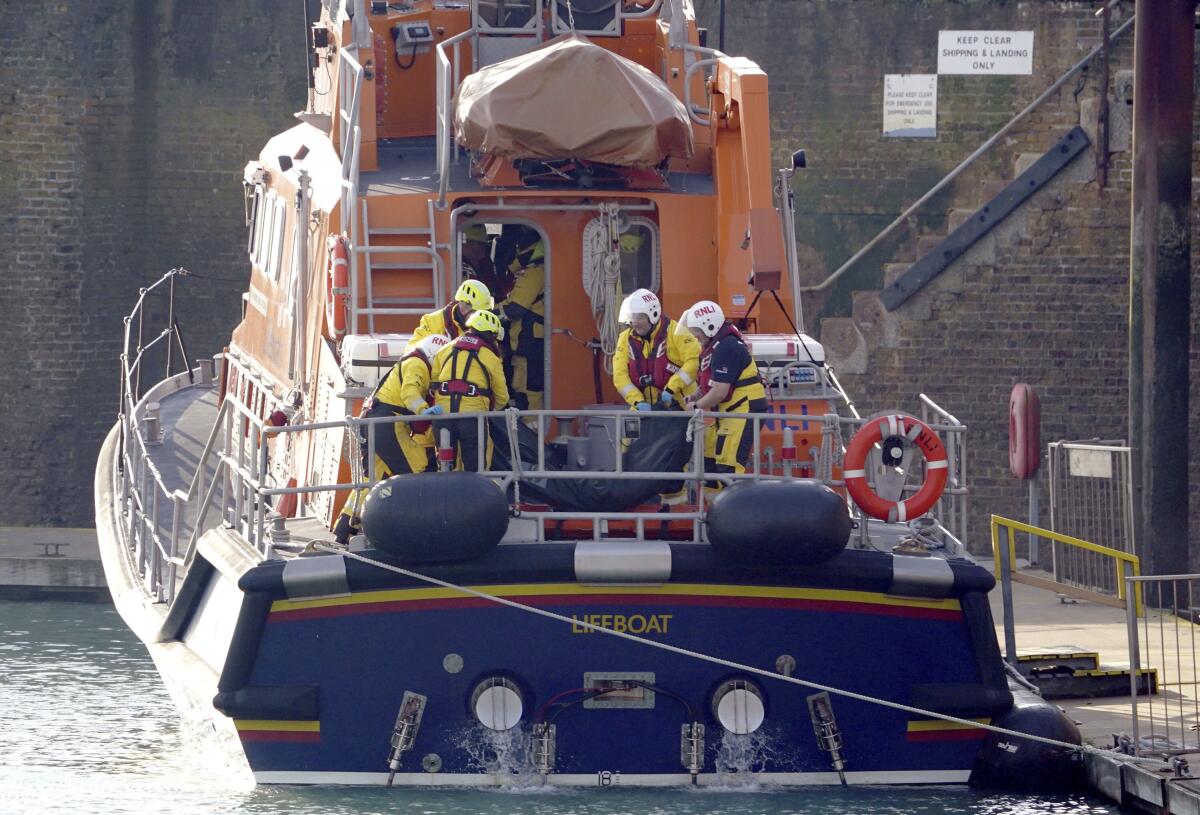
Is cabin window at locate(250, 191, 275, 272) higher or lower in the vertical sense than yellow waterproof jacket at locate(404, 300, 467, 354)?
higher

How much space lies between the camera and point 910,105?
2078 cm

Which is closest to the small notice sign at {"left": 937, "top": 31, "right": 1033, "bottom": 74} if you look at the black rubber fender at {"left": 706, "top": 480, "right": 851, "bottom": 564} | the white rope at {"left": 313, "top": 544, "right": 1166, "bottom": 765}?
the white rope at {"left": 313, "top": 544, "right": 1166, "bottom": 765}

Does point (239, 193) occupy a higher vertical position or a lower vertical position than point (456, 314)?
higher

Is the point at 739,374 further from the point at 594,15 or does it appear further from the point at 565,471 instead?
the point at 594,15

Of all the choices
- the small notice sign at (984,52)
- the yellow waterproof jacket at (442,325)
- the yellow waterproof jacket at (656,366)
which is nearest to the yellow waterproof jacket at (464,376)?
the yellow waterproof jacket at (442,325)

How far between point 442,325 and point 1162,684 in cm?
397

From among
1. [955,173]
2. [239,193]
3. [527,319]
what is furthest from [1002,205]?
[527,319]

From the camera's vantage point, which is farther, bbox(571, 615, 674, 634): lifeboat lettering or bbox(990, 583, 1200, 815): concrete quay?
bbox(990, 583, 1200, 815): concrete quay

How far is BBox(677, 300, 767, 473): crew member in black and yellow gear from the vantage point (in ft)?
30.0

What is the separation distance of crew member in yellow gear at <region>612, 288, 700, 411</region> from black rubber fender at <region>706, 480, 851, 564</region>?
3.74ft

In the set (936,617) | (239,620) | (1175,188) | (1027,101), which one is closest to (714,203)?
(936,617)

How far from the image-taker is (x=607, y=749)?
8.62 m

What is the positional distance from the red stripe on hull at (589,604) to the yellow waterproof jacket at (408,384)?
3.09 feet

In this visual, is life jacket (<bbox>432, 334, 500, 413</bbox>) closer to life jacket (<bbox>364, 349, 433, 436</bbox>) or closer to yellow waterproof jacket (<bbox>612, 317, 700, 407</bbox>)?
life jacket (<bbox>364, 349, 433, 436</bbox>)
